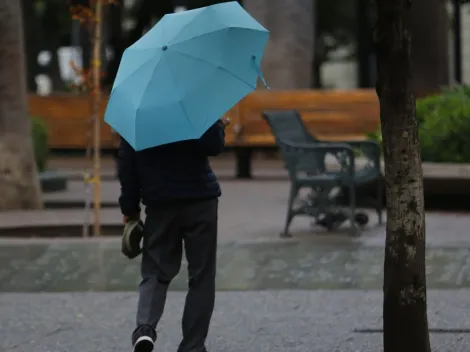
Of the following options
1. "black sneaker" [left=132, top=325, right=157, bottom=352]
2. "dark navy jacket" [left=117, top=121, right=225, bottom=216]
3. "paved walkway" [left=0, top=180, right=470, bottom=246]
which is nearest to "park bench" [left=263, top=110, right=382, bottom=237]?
"paved walkway" [left=0, top=180, right=470, bottom=246]

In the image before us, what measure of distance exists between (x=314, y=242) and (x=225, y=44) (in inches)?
200

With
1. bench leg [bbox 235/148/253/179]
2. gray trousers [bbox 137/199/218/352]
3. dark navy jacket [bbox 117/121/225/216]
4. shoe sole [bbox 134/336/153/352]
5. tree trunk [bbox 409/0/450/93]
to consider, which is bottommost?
bench leg [bbox 235/148/253/179]

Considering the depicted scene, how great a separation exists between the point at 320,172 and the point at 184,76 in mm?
6062

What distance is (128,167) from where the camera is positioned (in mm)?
5961

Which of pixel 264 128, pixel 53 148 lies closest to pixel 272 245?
pixel 264 128

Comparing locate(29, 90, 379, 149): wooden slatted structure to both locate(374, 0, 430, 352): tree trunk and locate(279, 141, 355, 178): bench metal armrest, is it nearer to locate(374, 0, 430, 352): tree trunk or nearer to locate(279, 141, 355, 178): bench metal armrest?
locate(279, 141, 355, 178): bench metal armrest

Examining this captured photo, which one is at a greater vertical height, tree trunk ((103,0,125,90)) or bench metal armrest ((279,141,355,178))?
bench metal armrest ((279,141,355,178))

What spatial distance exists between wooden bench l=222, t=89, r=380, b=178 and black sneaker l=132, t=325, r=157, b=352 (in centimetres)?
1471

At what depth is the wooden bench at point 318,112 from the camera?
20.6 meters

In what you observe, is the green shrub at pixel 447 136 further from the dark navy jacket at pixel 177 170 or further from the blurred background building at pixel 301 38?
the dark navy jacket at pixel 177 170

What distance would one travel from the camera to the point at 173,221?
5918mm

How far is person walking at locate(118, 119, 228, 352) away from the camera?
585cm

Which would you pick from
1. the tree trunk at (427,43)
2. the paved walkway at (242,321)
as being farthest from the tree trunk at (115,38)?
the paved walkway at (242,321)

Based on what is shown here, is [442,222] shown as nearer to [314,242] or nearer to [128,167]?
[314,242]
